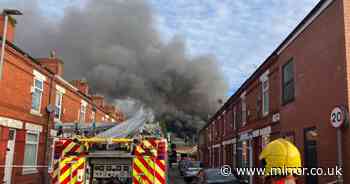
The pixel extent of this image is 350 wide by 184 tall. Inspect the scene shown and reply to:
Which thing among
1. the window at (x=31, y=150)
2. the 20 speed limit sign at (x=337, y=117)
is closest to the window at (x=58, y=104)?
the window at (x=31, y=150)

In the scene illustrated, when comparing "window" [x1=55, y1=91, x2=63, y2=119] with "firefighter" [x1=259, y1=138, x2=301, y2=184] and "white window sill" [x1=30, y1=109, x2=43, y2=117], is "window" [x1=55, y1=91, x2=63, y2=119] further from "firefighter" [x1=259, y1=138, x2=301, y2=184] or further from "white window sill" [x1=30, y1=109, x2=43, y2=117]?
"firefighter" [x1=259, y1=138, x2=301, y2=184]

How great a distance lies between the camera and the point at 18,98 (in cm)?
1431

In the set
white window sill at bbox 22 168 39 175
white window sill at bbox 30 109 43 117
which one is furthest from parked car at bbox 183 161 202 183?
white window sill at bbox 30 109 43 117

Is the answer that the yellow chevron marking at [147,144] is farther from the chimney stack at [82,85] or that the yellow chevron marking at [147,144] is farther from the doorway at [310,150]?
the chimney stack at [82,85]

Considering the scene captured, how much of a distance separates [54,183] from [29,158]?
9.54 meters

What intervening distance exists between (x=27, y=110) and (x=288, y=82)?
10.2 meters

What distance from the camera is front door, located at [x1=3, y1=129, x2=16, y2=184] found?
542 inches

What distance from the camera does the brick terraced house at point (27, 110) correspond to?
1347 cm

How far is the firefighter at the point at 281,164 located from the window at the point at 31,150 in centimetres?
1340

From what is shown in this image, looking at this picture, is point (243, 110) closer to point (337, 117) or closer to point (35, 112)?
point (35, 112)

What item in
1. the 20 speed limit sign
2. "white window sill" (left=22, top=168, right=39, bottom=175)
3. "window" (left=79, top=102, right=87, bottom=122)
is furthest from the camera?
"window" (left=79, top=102, right=87, bottom=122)

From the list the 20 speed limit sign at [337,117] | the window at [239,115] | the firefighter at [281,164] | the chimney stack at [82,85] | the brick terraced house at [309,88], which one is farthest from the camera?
the chimney stack at [82,85]

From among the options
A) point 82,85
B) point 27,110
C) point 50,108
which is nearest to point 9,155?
point 27,110

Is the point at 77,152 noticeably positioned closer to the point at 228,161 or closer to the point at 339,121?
the point at 339,121
